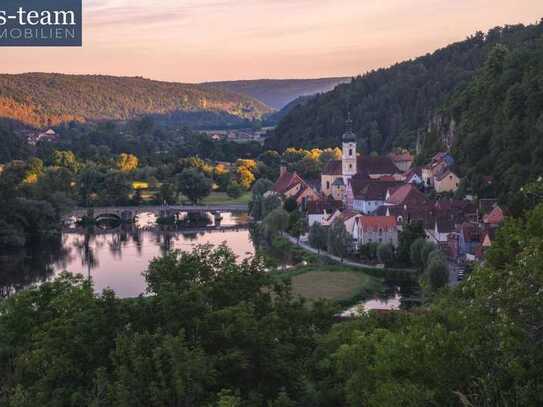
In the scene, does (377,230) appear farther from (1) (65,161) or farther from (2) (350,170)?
(1) (65,161)

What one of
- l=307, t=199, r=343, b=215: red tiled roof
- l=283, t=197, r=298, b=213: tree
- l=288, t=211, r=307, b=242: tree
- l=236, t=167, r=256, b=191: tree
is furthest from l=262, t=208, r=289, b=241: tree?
l=236, t=167, r=256, b=191: tree

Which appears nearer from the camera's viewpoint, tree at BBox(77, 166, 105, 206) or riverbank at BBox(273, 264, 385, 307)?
riverbank at BBox(273, 264, 385, 307)

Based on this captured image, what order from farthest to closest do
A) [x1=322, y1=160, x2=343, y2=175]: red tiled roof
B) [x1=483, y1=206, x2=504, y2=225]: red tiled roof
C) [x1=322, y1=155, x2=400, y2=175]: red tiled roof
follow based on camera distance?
1. [x1=322, y1=160, x2=343, y2=175]: red tiled roof
2. [x1=322, y1=155, x2=400, y2=175]: red tiled roof
3. [x1=483, y1=206, x2=504, y2=225]: red tiled roof

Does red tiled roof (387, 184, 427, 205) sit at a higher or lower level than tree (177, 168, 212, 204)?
higher

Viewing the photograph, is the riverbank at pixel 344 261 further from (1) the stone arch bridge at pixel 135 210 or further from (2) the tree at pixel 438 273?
(1) the stone arch bridge at pixel 135 210

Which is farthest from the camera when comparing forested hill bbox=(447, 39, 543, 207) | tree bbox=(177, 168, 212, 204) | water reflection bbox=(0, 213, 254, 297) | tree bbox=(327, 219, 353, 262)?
tree bbox=(177, 168, 212, 204)

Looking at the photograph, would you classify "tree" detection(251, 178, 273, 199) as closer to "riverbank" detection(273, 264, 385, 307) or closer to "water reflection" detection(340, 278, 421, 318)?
"riverbank" detection(273, 264, 385, 307)

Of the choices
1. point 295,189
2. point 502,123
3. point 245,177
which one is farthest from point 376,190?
point 245,177
